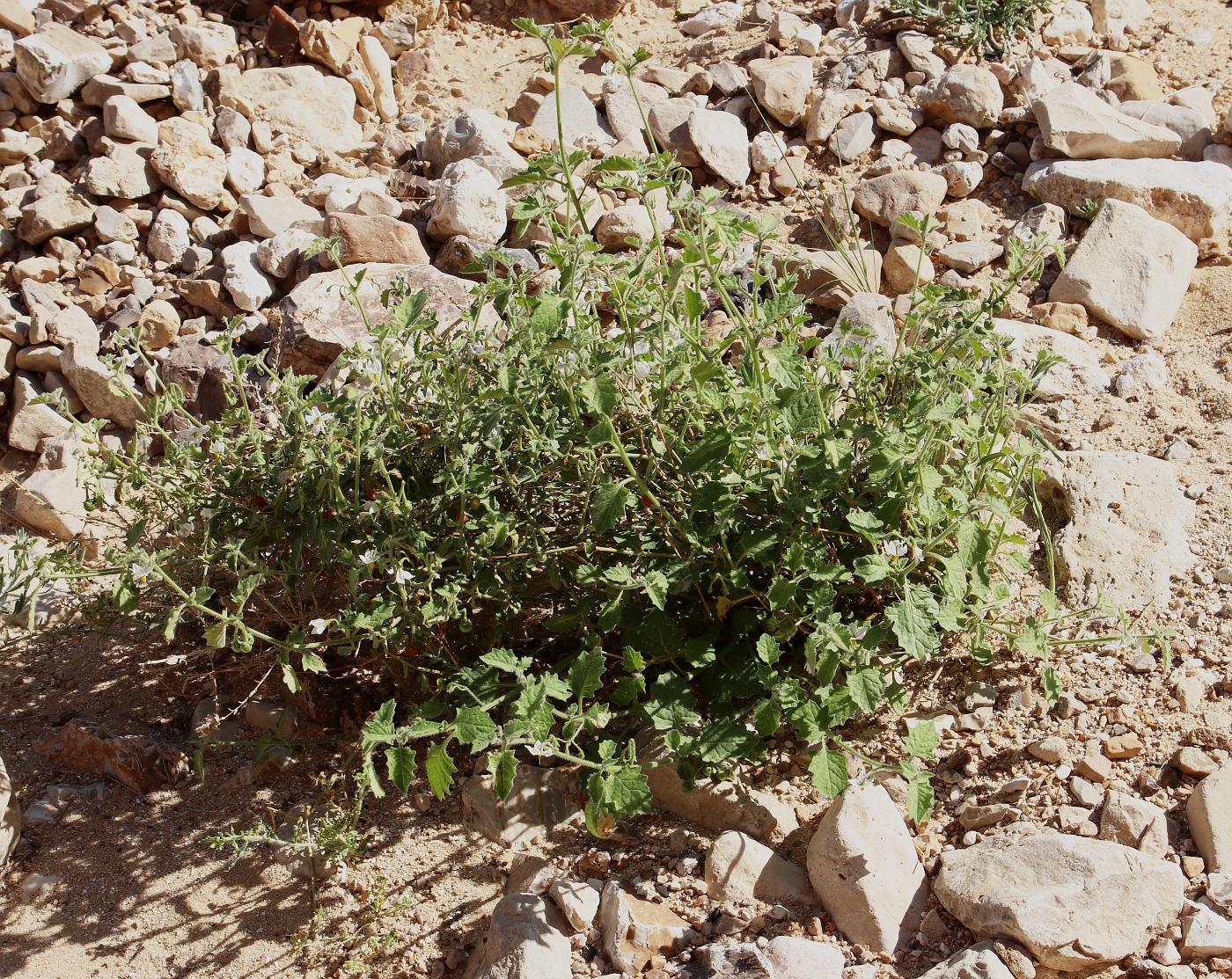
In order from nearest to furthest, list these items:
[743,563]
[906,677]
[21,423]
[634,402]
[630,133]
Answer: [634,402]
[743,563]
[906,677]
[21,423]
[630,133]

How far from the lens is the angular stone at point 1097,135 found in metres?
5.34

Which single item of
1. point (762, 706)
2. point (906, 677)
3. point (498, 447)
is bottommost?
point (906, 677)

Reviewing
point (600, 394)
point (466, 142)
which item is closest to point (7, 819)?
point (600, 394)

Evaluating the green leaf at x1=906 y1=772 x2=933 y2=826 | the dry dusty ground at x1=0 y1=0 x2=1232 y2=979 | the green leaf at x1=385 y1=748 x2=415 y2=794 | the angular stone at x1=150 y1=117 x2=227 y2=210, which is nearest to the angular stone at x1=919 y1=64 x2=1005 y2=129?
the dry dusty ground at x1=0 y1=0 x2=1232 y2=979

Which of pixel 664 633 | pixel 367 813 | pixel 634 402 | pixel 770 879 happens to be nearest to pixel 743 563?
pixel 664 633

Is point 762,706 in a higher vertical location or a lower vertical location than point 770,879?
higher

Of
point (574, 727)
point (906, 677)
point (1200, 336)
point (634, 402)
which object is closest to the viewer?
point (574, 727)

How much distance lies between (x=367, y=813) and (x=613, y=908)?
0.80 meters

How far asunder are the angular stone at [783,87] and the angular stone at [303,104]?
2036mm

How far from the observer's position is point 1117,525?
3.57m

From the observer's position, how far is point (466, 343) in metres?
3.05

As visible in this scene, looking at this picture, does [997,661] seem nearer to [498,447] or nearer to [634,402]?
[634,402]

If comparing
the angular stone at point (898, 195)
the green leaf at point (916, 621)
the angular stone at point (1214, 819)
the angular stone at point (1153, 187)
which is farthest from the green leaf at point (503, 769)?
the angular stone at point (1153, 187)

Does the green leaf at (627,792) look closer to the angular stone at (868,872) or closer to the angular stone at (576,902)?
the angular stone at (576,902)
